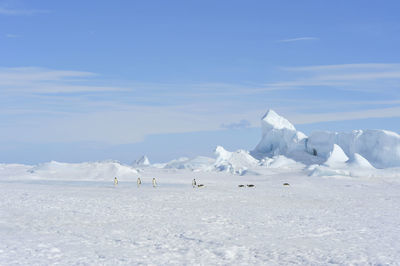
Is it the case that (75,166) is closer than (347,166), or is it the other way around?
(347,166)

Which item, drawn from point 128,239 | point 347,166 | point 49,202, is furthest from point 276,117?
point 128,239

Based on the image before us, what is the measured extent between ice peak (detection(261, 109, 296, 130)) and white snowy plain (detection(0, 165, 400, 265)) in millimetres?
34383

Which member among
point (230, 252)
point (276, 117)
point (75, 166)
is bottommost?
point (230, 252)

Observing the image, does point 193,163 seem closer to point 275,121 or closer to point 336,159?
point 275,121

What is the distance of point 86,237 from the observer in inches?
411

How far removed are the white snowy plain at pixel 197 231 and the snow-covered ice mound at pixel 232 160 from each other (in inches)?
1016

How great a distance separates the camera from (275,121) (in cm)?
5338

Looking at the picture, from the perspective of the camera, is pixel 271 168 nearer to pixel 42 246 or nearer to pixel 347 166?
pixel 347 166

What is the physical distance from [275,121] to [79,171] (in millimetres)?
25643

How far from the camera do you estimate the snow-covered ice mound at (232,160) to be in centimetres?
4472

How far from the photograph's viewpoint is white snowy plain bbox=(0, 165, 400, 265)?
853 cm

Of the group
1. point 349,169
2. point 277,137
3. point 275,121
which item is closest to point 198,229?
point 349,169

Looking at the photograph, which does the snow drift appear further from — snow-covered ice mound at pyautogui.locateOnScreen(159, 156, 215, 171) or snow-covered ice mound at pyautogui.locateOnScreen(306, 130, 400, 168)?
snow-covered ice mound at pyautogui.locateOnScreen(159, 156, 215, 171)

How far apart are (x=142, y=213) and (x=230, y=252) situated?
5926 mm
